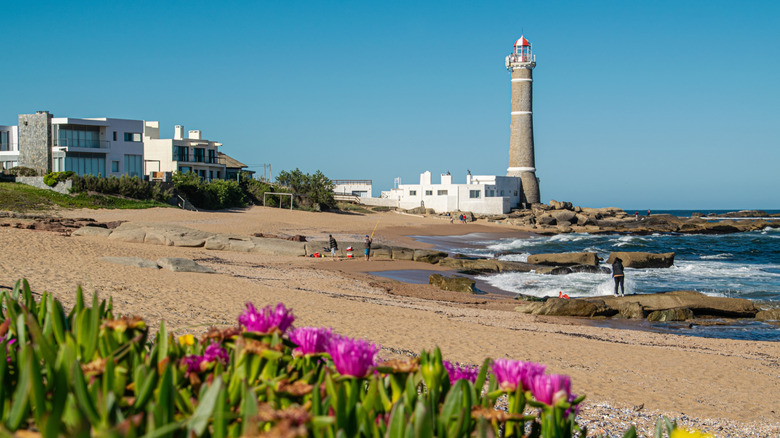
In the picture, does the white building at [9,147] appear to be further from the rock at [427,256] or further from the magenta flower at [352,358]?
the magenta flower at [352,358]

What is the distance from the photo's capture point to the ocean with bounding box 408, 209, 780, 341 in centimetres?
2078

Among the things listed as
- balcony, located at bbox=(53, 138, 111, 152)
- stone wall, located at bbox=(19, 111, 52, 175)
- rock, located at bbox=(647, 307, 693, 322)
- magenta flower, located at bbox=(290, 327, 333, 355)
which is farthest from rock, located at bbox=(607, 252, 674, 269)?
stone wall, located at bbox=(19, 111, 52, 175)

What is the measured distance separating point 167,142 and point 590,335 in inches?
1918

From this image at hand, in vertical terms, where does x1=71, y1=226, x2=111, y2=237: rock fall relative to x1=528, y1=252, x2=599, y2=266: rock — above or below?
above

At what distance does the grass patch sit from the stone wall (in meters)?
5.02

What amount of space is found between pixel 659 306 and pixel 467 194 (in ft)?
159

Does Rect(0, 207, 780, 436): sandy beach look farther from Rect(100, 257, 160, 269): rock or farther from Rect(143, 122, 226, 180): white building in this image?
Rect(143, 122, 226, 180): white building

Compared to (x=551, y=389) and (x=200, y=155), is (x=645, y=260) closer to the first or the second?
(x=551, y=389)

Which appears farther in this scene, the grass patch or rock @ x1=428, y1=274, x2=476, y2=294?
the grass patch

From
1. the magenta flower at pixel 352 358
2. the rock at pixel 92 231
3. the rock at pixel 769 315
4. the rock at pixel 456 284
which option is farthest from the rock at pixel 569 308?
the rock at pixel 92 231

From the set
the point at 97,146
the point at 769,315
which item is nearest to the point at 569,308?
the point at 769,315

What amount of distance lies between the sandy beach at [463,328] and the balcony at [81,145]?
25.2m

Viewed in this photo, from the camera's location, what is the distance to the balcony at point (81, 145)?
41625 mm

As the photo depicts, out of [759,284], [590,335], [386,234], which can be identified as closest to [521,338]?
[590,335]
